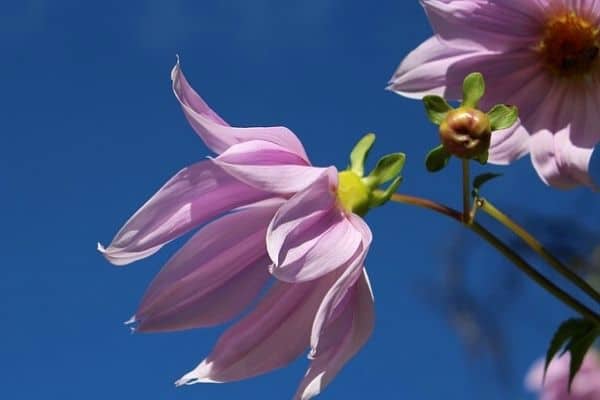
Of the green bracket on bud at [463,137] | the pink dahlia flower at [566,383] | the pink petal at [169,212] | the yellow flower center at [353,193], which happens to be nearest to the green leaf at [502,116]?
the green bracket on bud at [463,137]

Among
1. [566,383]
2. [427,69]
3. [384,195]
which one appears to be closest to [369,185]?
[384,195]

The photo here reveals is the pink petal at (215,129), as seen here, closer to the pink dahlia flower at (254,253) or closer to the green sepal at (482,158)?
the pink dahlia flower at (254,253)

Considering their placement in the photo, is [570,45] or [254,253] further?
[570,45]

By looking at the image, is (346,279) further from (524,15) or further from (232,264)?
(524,15)

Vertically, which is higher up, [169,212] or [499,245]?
[169,212]

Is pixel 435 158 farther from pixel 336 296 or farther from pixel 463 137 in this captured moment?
pixel 336 296

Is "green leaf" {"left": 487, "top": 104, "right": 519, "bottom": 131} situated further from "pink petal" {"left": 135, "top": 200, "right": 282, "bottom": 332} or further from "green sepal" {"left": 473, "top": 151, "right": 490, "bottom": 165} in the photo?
"pink petal" {"left": 135, "top": 200, "right": 282, "bottom": 332}

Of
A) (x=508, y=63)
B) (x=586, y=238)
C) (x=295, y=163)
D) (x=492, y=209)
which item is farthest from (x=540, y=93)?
(x=586, y=238)

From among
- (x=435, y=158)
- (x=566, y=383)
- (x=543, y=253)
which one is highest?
(x=435, y=158)
